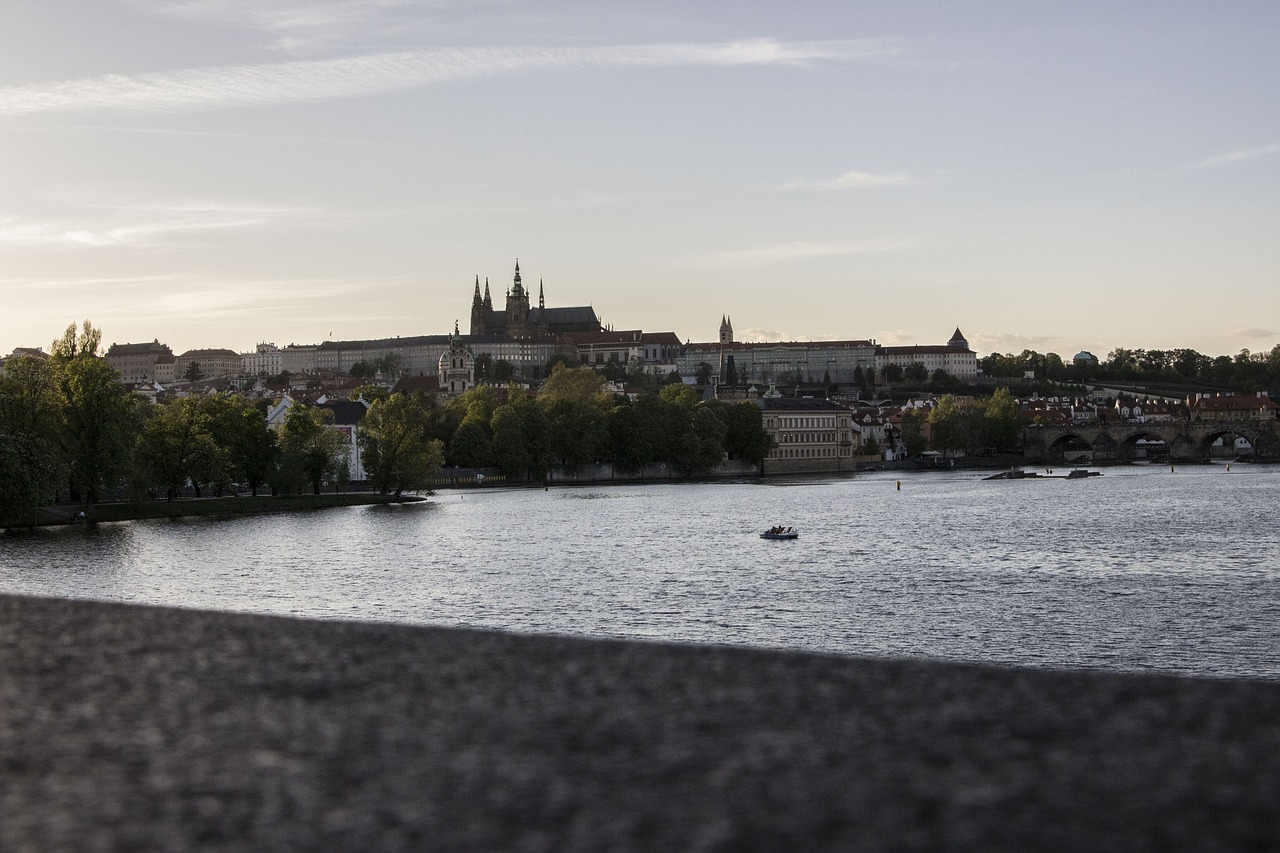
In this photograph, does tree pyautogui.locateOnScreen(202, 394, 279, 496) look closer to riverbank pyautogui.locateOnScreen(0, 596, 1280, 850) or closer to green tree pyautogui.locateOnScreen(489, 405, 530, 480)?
green tree pyautogui.locateOnScreen(489, 405, 530, 480)

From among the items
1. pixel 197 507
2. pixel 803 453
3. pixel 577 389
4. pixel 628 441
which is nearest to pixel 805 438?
pixel 803 453

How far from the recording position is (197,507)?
60625mm

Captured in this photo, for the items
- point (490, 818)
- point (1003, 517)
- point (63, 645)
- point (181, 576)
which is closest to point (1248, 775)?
point (490, 818)

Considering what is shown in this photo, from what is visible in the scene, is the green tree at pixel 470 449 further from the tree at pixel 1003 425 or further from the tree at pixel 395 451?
the tree at pixel 1003 425

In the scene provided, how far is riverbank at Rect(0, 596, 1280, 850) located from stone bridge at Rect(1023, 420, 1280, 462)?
141765mm

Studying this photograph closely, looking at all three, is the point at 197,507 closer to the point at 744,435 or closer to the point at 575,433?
the point at 575,433

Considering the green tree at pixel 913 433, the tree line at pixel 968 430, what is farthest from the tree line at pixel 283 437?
the tree line at pixel 968 430

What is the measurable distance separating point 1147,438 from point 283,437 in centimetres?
10242

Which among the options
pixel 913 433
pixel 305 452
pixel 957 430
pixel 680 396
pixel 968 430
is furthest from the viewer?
pixel 968 430

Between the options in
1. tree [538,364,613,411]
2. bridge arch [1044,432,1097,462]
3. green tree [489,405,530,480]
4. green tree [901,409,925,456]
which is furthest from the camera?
bridge arch [1044,432,1097,462]

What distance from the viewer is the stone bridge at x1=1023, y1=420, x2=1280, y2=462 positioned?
140 metres

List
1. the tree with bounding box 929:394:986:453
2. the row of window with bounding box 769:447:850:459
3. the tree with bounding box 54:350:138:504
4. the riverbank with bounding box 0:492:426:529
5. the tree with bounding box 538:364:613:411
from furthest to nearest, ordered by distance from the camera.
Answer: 1. the tree with bounding box 929:394:986:453
2. the row of window with bounding box 769:447:850:459
3. the tree with bounding box 538:364:613:411
4. the tree with bounding box 54:350:138:504
5. the riverbank with bounding box 0:492:426:529

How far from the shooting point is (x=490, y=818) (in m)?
4.47

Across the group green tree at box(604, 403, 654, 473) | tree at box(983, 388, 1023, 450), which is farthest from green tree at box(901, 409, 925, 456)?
green tree at box(604, 403, 654, 473)
